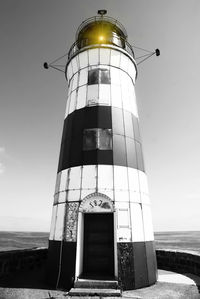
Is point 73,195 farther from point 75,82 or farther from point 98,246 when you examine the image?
point 75,82

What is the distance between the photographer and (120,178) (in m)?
7.39

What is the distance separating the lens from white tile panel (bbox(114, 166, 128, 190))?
23.8 feet

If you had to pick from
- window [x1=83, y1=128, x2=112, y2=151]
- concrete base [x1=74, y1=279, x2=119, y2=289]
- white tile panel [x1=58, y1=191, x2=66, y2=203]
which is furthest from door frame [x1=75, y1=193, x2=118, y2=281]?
window [x1=83, y1=128, x2=112, y2=151]

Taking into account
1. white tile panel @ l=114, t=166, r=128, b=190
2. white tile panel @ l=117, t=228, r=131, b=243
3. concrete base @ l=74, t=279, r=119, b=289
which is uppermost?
white tile panel @ l=114, t=166, r=128, b=190

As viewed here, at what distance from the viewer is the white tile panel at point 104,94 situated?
8.70 metres

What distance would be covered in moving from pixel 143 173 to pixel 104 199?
2441mm

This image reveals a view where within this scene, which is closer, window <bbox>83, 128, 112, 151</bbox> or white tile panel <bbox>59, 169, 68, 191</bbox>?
white tile panel <bbox>59, 169, 68, 191</bbox>

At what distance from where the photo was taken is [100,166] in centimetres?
745

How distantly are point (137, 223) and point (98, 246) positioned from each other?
5.30 feet

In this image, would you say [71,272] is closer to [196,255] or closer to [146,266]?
[146,266]

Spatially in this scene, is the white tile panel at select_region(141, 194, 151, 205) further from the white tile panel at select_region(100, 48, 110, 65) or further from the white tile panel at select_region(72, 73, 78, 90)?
the white tile panel at select_region(100, 48, 110, 65)

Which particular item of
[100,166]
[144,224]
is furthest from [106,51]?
[144,224]

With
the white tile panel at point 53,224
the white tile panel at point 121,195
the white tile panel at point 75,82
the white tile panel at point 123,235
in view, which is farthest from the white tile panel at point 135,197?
the white tile panel at point 75,82

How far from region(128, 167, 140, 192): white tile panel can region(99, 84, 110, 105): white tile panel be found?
3198 millimetres
